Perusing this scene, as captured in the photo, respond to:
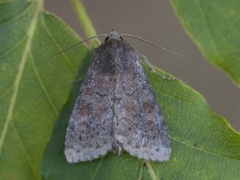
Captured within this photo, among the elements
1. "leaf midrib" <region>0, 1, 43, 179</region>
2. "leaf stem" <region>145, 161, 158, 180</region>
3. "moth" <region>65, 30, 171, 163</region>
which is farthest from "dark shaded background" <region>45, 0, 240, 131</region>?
"leaf stem" <region>145, 161, 158, 180</region>

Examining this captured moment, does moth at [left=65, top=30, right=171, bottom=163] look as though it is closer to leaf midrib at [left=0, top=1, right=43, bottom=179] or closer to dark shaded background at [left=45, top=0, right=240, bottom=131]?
leaf midrib at [left=0, top=1, right=43, bottom=179]

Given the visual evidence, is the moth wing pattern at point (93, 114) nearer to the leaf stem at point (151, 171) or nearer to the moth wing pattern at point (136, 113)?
the moth wing pattern at point (136, 113)

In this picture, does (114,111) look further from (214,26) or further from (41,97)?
(214,26)

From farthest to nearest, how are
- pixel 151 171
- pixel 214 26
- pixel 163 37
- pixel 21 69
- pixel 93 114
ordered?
pixel 163 37
pixel 93 114
pixel 21 69
pixel 151 171
pixel 214 26

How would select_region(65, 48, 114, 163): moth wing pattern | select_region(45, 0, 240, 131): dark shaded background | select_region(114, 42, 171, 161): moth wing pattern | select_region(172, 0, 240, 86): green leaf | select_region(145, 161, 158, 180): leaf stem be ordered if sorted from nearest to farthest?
select_region(172, 0, 240, 86): green leaf < select_region(145, 161, 158, 180): leaf stem < select_region(114, 42, 171, 161): moth wing pattern < select_region(65, 48, 114, 163): moth wing pattern < select_region(45, 0, 240, 131): dark shaded background

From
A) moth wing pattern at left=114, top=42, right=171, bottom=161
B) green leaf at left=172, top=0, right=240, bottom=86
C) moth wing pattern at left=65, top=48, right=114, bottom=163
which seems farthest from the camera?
moth wing pattern at left=65, top=48, right=114, bottom=163

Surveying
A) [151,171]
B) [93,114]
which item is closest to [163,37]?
[93,114]

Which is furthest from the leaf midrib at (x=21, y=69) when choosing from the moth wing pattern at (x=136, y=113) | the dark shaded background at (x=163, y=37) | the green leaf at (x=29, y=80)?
the dark shaded background at (x=163, y=37)
